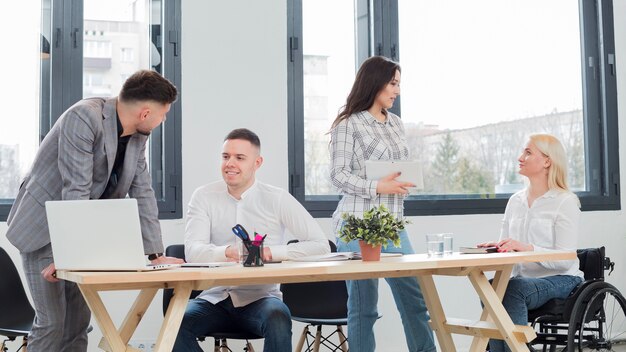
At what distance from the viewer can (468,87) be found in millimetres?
5016

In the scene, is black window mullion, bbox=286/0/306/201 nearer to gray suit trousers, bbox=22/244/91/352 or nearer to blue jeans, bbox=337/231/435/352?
blue jeans, bbox=337/231/435/352

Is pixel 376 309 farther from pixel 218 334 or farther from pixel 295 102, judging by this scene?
pixel 295 102

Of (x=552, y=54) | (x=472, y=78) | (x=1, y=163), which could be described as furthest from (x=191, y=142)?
(x=552, y=54)

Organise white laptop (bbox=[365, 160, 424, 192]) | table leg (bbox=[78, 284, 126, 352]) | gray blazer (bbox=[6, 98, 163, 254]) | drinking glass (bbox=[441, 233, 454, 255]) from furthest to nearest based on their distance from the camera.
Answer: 1. white laptop (bbox=[365, 160, 424, 192])
2. drinking glass (bbox=[441, 233, 454, 255])
3. gray blazer (bbox=[6, 98, 163, 254])
4. table leg (bbox=[78, 284, 126, 352])

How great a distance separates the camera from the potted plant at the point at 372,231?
2754 millimetres

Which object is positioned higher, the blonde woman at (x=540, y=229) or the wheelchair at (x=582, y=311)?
the blonde woman at (x=540, y=229)

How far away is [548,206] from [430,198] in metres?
1.23

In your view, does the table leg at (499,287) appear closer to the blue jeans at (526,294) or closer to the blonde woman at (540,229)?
the blonde woman at (540,229)

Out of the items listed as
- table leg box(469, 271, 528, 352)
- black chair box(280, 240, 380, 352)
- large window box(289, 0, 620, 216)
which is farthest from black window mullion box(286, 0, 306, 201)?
table leg box(469, 271, 528, 352)

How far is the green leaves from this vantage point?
9.03 feet

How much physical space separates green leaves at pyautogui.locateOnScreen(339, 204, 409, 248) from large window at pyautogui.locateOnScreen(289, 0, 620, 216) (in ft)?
5.42

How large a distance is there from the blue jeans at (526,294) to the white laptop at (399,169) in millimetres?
632

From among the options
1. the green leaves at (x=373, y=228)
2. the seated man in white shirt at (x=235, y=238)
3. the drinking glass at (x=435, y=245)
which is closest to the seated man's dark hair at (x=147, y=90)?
the seated man in white shirt at (x=235, y=238)

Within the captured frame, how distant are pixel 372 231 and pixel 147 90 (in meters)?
0.91
